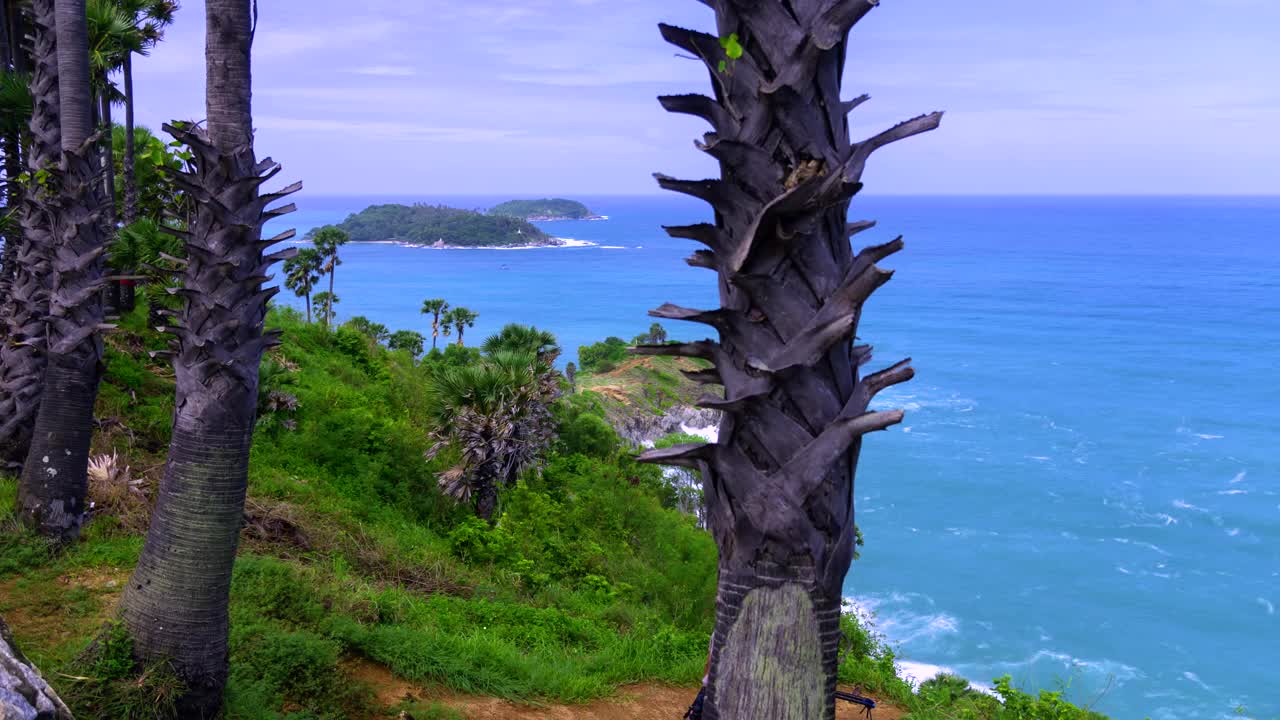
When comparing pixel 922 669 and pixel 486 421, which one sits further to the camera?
pixel 922 669

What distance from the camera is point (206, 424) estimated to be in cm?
634

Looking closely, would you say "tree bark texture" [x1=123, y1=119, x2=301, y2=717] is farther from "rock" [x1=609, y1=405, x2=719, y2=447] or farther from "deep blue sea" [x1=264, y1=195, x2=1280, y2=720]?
"rock" [x1=609, y1=405, x2=719, y2=447]

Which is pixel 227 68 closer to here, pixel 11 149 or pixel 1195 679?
pixel 11 149

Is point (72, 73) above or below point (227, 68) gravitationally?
above

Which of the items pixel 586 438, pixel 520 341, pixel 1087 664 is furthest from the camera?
pixel 1087 664

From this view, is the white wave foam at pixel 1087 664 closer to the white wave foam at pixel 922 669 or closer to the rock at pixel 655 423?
the white wave foam at pixel 922 669

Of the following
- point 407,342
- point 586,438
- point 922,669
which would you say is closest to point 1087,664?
point 922,669

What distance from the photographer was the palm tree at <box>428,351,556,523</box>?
68.7 feet

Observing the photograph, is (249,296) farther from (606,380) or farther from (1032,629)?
(606,380)

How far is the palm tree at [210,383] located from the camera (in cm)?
629

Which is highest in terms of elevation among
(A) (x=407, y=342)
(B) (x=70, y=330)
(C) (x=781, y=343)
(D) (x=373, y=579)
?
(A) (x=407, y=342)

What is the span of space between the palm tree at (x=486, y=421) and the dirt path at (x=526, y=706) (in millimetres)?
11978

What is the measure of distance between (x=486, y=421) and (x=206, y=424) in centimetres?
1468

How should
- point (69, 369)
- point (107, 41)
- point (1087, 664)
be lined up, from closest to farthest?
point (69, 369) < point (107, 41) < point (1087, 664)
